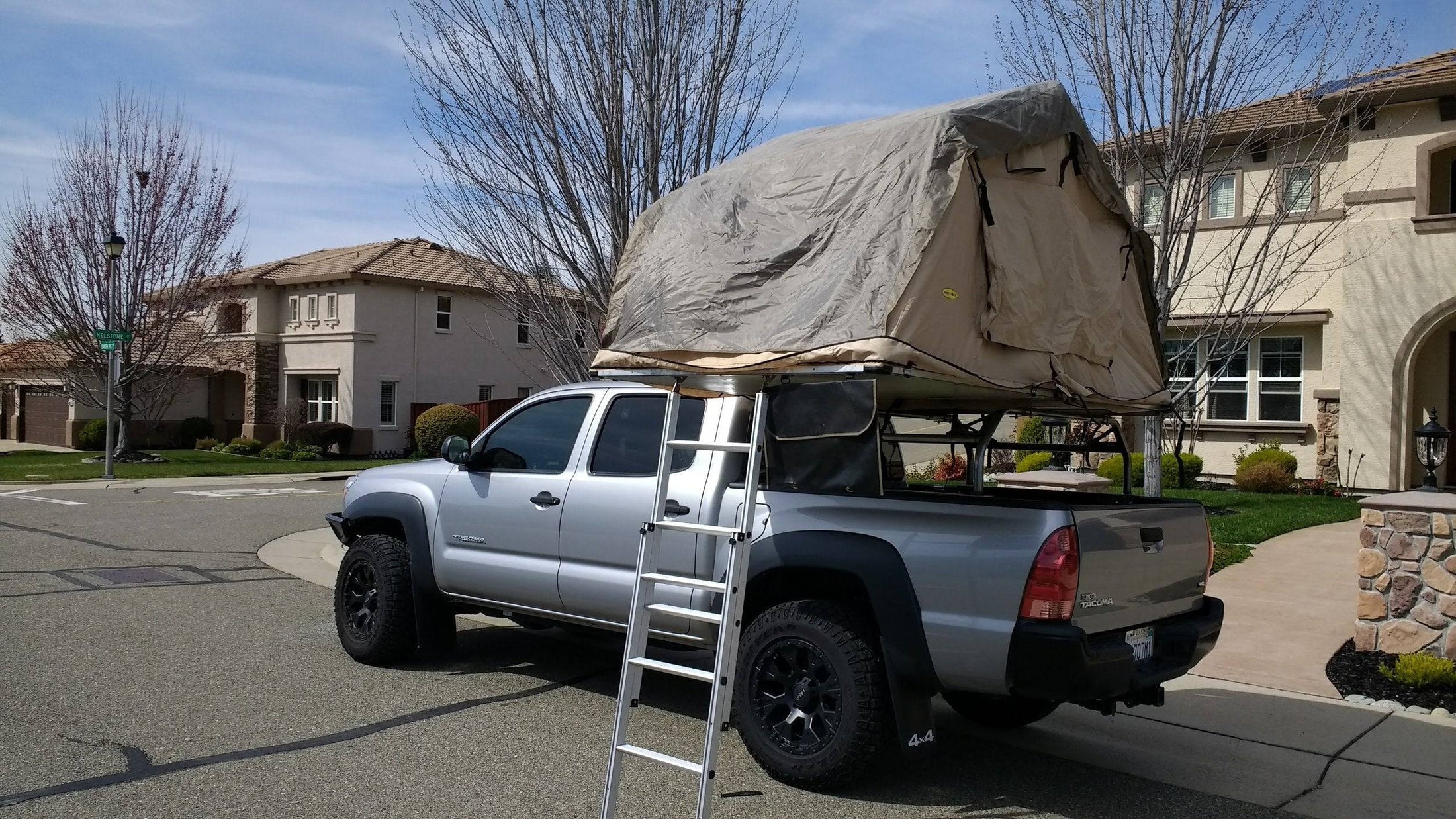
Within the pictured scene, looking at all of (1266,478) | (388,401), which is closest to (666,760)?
(1266,478)

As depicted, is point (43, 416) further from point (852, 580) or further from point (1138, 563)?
point (1138, 563)

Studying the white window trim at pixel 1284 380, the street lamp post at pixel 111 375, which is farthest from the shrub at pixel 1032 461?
the street lamp post at pixel 111 375

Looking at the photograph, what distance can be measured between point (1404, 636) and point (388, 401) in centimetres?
3382

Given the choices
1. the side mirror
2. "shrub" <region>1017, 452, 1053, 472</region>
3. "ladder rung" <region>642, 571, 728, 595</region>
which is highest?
Result: the side mirror

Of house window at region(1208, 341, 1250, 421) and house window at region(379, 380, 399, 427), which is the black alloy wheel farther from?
A: house window at region(379, 380, 399, 427)

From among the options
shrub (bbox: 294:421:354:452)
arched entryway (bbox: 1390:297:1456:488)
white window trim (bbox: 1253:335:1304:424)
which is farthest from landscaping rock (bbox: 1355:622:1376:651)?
shrub (bbox: 294:421:354:452)

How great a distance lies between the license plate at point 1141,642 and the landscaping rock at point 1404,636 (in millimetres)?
3624

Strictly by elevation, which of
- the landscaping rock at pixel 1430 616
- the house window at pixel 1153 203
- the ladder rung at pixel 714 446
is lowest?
the landscaping rock at pixel 1430 616

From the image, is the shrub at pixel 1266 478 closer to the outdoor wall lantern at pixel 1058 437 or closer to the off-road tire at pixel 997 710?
the outdoor wall lantern at pixel 1058 437

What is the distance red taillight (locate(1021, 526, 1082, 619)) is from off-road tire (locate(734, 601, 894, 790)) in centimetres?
78

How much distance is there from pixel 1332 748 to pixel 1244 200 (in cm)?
1499

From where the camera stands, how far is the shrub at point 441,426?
3209cm

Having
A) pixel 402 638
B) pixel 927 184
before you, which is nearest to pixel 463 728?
pixel 402 638

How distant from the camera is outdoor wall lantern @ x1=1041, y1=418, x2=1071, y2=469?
9.81 metres
